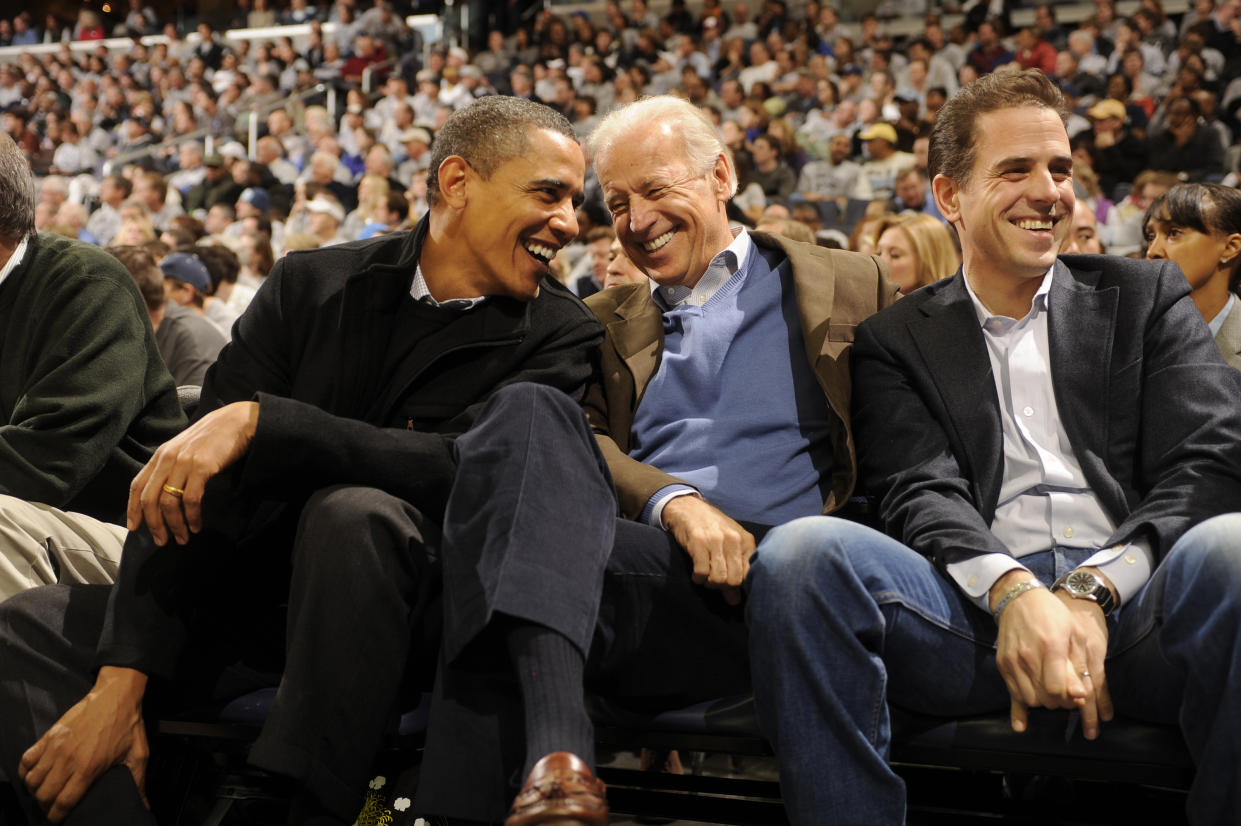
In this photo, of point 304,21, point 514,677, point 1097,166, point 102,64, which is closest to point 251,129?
point 304,21

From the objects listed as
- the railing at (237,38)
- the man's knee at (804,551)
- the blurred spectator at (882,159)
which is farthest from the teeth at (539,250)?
the railing at (237,38)

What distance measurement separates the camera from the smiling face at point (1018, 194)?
1.88 m

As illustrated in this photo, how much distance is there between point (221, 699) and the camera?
173cm

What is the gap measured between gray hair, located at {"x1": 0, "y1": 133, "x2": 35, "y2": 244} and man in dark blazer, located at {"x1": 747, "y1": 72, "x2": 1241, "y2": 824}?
1.59 meters

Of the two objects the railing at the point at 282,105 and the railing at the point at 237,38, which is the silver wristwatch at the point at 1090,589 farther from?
the railing at the point at 237,38

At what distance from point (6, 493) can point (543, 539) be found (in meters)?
1.10

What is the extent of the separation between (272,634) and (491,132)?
99 centimetres

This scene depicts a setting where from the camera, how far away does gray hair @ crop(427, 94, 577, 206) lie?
2170mm

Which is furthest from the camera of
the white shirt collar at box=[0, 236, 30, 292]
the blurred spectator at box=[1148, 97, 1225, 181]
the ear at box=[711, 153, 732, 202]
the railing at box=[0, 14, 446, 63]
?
the railing at box=[0, 14, 446, 63]

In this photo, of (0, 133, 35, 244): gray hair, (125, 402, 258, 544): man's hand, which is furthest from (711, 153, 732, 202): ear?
(0, 133, 35, 244): gray hair

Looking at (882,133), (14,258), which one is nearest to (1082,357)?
(14,258)

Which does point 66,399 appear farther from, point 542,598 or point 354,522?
point 542,598

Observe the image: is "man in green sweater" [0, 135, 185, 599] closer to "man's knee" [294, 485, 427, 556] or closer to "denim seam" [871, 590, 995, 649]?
"man's knee" [294, 485, 427, 556]

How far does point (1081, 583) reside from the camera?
4.95 feet
